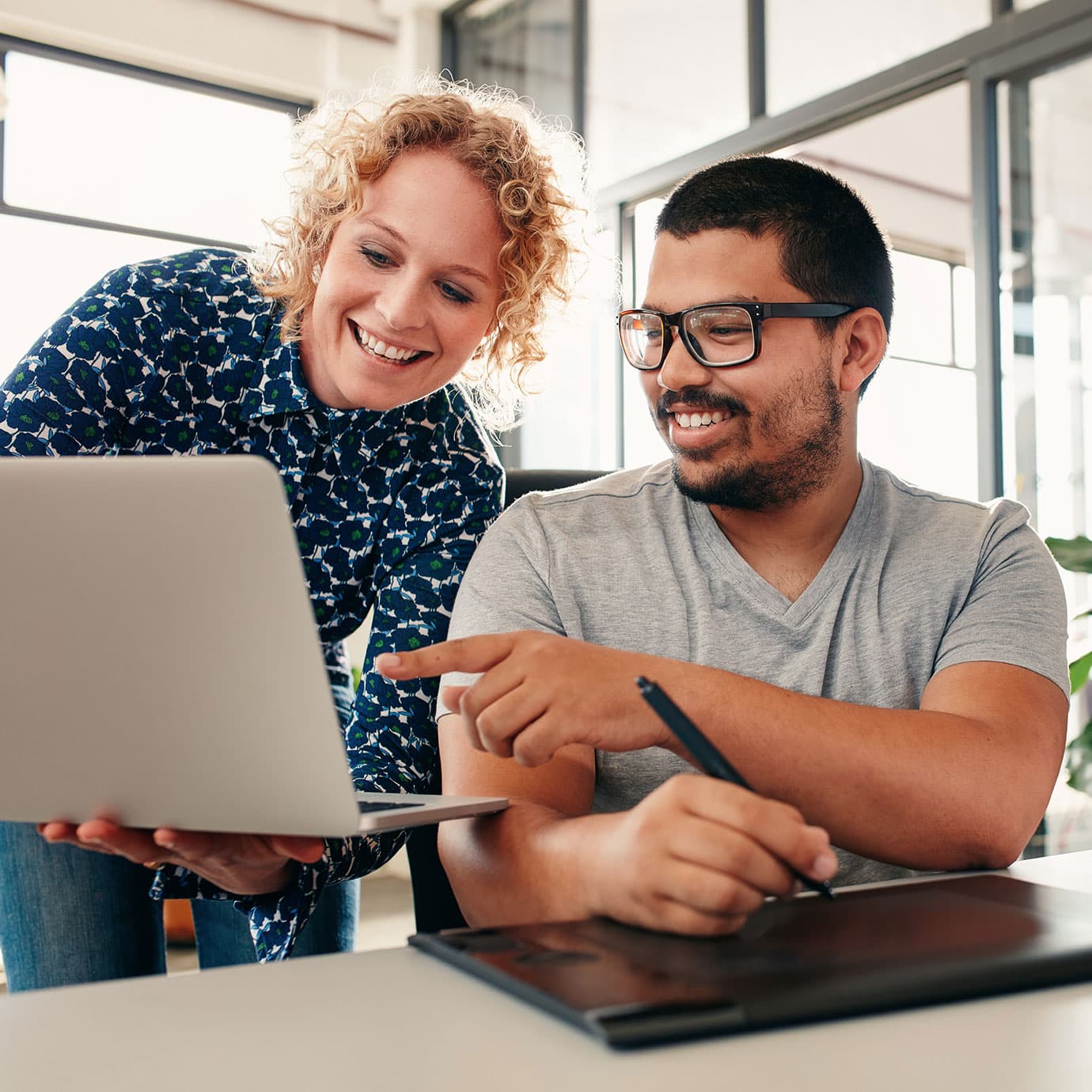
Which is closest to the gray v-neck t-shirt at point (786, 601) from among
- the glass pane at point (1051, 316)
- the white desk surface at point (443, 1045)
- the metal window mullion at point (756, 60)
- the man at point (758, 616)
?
the man at point (758, 616)

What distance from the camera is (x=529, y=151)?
5.07 ft

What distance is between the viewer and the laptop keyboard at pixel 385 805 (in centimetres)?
79

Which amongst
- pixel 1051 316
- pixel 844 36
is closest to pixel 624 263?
pixel 844 36

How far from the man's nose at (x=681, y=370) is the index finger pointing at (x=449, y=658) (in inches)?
20.5

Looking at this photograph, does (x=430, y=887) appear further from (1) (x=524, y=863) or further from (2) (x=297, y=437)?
(2) (x=297, y=437)

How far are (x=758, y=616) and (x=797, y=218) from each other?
45 cm

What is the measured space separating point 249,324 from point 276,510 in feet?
3.06

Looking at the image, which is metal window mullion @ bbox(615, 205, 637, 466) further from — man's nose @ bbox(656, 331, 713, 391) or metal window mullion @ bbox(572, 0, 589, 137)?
man's nose @ bbox(656, 331, 713, 391)

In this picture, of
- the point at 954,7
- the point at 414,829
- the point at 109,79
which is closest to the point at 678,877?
the point at 414,829

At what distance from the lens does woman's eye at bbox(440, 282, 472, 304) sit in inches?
57.9

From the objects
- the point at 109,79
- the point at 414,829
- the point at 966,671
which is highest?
the point at 109,79

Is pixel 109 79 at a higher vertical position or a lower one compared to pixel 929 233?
higher

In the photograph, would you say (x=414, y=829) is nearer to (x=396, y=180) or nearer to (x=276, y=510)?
(x=276, y=510)

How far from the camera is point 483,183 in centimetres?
147
